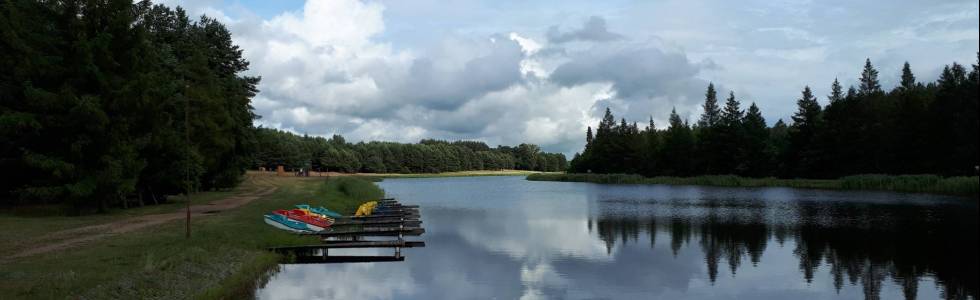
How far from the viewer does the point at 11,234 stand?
20078 mm

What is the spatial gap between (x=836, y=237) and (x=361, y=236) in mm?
18766

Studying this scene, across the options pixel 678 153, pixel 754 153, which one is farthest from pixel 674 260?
pixel 678 153

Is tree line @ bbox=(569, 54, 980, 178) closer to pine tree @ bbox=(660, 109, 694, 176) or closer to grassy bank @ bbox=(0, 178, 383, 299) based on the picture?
pine tree @ bbox=(660, 109, 694, 176)

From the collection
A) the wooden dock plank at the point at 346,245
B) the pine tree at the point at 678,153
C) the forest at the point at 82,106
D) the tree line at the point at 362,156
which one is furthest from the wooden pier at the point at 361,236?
the tree line at the point at 362,156

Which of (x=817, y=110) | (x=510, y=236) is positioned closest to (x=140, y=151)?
→ (x=510, y=236)

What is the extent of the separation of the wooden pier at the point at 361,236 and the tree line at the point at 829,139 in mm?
33730

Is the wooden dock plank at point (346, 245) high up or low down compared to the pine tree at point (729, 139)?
down

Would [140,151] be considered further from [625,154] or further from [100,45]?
[625,154]

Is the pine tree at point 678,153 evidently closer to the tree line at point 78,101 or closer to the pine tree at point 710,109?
the pine tree at point 710,109

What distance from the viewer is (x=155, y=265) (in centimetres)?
1468

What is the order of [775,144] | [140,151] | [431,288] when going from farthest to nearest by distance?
[775,144], [140,151], [431,288]

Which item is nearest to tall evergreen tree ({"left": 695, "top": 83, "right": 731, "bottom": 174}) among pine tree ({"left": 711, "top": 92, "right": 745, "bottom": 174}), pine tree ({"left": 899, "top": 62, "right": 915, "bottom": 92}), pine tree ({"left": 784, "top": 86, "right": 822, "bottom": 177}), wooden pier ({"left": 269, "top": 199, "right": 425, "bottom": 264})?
pine tree ({"left": 711, "top": 92, "right": 745, "bottom": 174})

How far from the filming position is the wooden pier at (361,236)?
22.0 m

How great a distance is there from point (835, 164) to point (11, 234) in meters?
75.7
